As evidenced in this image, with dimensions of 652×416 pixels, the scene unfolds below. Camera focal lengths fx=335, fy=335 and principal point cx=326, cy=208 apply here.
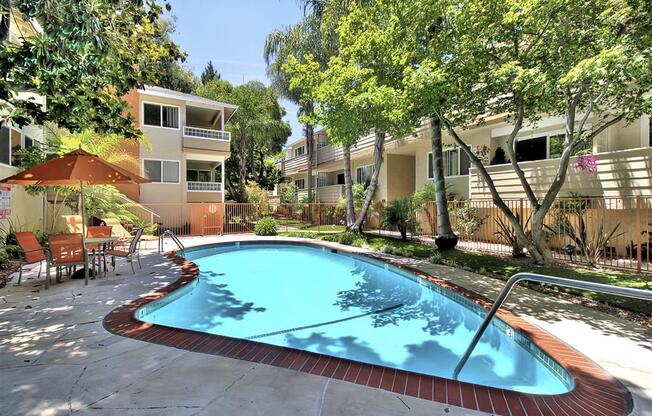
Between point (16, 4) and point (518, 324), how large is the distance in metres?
8.33

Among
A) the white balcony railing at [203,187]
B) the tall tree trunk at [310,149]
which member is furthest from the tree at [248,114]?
the white balcony railing at [203,187]

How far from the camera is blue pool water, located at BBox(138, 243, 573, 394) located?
451 centimetres

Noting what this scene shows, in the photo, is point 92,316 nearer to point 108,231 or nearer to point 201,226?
point 108,231

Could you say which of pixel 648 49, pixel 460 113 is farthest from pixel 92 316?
pixel 648 49

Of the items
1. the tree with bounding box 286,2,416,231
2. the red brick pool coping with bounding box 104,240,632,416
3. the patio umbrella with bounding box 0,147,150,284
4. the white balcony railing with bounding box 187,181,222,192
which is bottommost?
the red brick pool coping with bounding box 104,240,632,416

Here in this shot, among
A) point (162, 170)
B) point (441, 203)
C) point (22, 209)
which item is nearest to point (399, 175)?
point (441, 203)

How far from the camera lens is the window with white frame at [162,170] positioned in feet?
63.8

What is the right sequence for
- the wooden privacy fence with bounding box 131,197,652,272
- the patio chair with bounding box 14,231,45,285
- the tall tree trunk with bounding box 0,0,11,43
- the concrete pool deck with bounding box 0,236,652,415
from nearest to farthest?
1. the concrete pool deck with bounding box 0,236,652,415
2. the tall tree trunk with bounding box 0,0,11,43
3. the patio chair with bounding box 14,231,45,285
4. the wooden privacy fence with bounding box 131,197,652,272

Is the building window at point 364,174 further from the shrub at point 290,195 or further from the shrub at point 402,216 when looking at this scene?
the shrub at point 290,195

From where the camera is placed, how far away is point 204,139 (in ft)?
67.7

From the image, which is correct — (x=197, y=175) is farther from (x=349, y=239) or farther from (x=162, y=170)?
(x=349, y=239)

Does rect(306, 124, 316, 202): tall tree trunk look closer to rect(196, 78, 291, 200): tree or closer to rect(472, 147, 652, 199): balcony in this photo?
rect(196, 78, 291, 200): tree

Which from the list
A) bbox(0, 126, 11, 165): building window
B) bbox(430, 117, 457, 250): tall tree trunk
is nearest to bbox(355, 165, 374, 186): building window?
bbox(430, 117, 457, 250): tall tree trunk

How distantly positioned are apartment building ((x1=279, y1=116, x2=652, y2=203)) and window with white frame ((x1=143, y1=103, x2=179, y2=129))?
11.4 m
